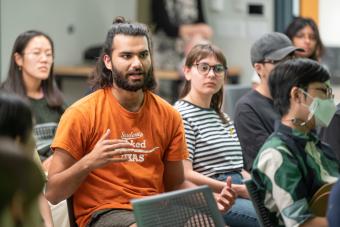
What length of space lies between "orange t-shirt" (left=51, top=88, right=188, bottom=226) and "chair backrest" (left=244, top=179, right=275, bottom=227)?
0.48m

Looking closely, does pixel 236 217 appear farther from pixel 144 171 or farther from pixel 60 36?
pixel 60 36

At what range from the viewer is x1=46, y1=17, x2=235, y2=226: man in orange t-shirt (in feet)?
8.00

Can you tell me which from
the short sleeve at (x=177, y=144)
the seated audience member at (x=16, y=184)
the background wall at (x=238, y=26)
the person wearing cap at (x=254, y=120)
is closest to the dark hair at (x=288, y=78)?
the short sleeve at (x=177, y=144)

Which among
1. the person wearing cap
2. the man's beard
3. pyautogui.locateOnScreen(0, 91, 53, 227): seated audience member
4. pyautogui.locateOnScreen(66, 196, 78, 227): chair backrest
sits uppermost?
pyautogui.locateOnScreen(0, 91, 53, 227): seated audience member

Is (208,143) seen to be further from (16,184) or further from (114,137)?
(16,184)

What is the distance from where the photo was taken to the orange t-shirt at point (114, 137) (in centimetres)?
248

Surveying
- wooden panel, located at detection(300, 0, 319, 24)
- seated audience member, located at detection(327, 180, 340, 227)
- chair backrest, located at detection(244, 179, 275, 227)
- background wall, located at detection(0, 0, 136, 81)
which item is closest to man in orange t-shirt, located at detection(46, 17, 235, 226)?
chair backrest, located at detection(244, 179, 275, 227)

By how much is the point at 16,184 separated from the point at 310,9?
4984 millimetres

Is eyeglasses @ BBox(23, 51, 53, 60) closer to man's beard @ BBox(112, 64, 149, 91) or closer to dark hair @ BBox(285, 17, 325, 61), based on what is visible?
man's beard @ BBox(112, 64, 149, 91)

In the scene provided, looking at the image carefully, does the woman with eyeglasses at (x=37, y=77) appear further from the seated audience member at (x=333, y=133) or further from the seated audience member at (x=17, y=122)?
the seated audience member at (x=17, y=122)

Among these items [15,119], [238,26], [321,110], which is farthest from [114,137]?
[238,26]

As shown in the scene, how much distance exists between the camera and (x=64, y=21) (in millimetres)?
7113

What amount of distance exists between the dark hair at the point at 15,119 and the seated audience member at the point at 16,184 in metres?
0.32

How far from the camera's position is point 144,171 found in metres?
2.58
